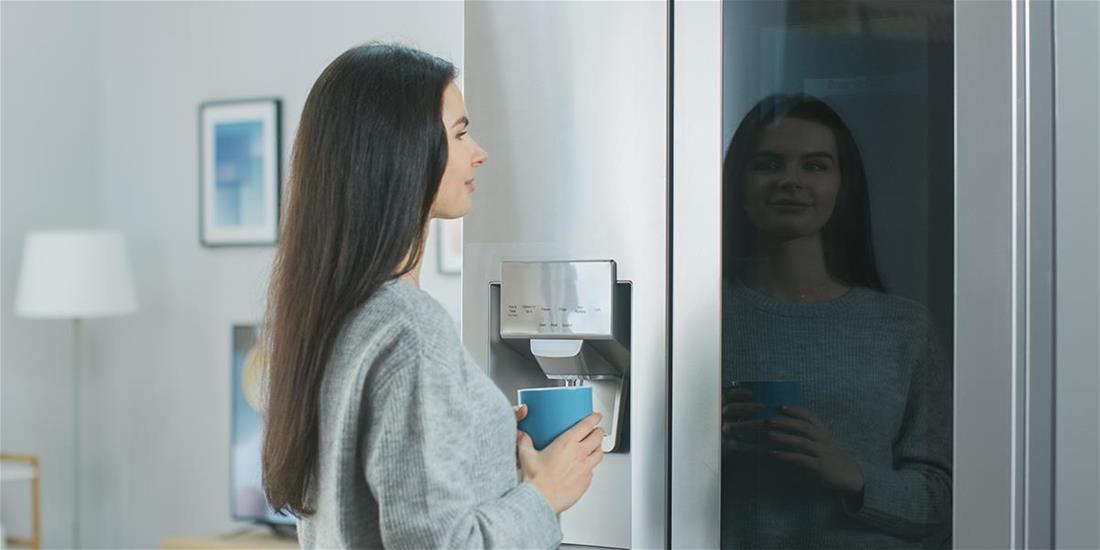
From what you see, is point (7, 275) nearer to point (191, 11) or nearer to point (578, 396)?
point (191, 11)

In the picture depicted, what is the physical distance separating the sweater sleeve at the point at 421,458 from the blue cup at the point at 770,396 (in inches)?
12.7

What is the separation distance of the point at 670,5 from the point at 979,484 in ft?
1.86

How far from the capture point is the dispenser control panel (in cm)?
Result: 122

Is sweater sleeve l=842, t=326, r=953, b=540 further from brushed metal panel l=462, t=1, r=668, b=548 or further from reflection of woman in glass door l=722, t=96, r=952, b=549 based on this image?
brushed metal panel l=462, t=1, r=668, b=548

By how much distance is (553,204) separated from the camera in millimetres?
1245

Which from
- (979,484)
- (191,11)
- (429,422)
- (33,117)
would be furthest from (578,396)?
(33,117)

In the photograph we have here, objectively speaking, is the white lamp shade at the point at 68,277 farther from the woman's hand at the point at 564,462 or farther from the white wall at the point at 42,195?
the woman's hand at the point at 564,462

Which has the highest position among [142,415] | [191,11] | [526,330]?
[191,11]

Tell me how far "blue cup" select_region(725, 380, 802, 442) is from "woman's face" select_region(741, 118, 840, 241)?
0.49ft

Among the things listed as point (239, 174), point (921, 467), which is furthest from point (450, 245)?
point (921, 467)

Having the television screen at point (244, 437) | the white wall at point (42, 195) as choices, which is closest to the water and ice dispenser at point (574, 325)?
the television screen at point (244, 437)

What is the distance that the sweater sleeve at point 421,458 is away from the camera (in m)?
0.98

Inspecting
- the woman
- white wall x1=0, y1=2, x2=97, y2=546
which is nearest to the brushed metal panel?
the woman

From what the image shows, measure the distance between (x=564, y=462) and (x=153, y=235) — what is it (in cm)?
265
